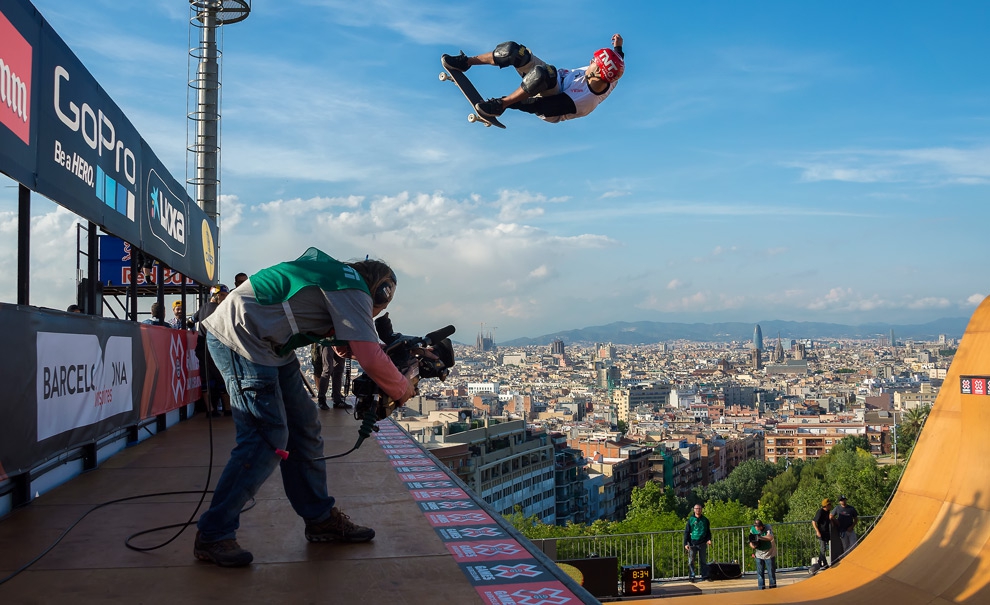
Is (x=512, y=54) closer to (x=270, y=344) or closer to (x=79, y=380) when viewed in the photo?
(x=270, y=344)

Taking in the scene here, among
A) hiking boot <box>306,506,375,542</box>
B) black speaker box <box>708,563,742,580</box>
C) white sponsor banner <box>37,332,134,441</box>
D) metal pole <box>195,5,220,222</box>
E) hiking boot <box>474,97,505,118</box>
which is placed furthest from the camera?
metal pole <box>195,5,220,222</box>

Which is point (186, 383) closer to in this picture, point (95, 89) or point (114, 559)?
point (95, 89)

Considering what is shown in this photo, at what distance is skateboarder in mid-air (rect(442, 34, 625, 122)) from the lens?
7.56 metres

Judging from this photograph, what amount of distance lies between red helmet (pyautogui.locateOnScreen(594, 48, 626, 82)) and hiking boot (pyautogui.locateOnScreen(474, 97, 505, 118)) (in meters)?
1.27

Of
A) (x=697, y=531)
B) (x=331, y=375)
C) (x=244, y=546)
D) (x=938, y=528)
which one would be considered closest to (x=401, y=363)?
(x=244, y=546)

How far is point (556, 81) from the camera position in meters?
7.93

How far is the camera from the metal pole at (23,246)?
6.09m

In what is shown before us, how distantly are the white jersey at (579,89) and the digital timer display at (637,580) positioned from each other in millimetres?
16189

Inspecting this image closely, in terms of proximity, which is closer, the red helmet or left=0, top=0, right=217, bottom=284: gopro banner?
left=0, top=0, right=217, bottom=284: gopro banner

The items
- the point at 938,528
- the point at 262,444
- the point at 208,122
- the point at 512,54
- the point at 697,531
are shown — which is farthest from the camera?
the point at 208,122

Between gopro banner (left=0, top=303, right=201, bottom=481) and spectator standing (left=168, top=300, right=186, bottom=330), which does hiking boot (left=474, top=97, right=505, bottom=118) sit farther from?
spectator standing (left=168, top=300, right=186, bottom=330)

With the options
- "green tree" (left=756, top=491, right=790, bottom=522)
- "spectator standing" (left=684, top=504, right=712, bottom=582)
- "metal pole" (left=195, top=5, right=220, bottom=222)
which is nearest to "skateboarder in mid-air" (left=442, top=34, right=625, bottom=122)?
"spectator standing" (left=684, top=504, right=712, bottom=582)

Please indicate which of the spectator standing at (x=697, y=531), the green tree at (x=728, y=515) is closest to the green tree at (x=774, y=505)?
the green tree at (x=728, y=515)

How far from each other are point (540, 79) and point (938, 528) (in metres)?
12.0
